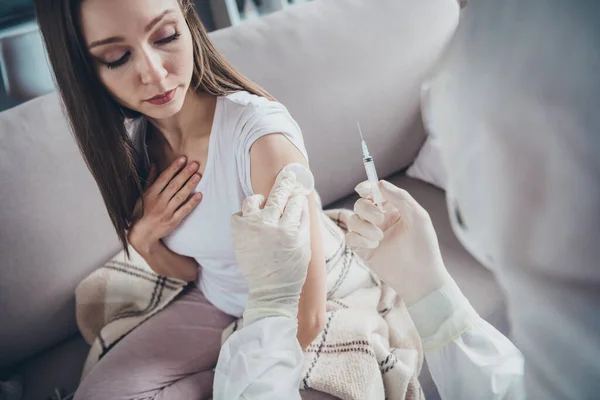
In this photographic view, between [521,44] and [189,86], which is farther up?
[521,44]

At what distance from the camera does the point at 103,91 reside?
2.97ft

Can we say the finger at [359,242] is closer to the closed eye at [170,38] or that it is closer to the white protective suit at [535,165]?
the white protective suit at [535,165]

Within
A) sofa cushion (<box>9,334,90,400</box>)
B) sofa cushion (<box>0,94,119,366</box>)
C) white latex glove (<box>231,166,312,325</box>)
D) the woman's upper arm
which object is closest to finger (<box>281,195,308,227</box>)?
white latex glove (<box>231,166,312,325</box>)

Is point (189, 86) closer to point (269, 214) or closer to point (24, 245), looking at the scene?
point (269, 214)

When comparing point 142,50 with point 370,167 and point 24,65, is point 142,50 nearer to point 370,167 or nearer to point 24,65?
point 370,167

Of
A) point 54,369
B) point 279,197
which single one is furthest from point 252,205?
point 54,369

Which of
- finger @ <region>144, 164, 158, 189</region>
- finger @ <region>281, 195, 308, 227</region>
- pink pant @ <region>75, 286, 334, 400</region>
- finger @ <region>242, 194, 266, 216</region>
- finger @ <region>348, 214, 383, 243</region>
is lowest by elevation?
pink pant @ <region>75, 286, 334, 400</region>

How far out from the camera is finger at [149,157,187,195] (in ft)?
3.25

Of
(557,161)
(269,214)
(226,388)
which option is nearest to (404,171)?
(269,214)

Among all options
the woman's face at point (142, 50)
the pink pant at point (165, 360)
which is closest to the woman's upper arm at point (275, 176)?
the woman's face at point (142, 50)

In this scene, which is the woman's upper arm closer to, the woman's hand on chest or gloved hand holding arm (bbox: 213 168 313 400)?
gloved hand holding arm (bbox: 213 168 313 400)

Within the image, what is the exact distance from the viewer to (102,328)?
1.18 metres

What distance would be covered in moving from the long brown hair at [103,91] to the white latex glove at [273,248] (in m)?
0.37

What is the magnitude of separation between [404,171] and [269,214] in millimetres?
965
